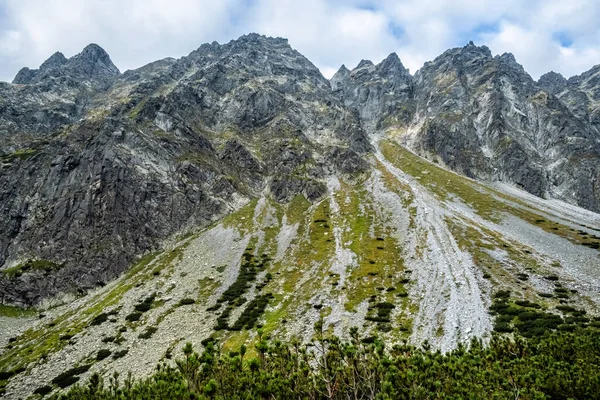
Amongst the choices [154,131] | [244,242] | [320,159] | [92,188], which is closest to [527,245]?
[244,242]

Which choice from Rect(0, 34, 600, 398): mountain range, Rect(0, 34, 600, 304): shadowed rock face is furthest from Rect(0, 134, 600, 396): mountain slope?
Rect(0, 34, 600, 304): shadowed rock face

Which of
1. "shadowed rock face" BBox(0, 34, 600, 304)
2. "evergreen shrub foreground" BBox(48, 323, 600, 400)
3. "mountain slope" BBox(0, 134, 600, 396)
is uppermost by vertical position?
"shadowed rock face" BBox(0, 34, 600, 304)

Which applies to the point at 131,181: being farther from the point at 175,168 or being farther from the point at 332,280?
the point at 332,280

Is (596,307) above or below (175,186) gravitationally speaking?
below

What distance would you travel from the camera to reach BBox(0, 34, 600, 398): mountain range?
55562 millimetres

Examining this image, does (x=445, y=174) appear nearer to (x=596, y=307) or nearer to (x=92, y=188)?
(x=596, y=307)

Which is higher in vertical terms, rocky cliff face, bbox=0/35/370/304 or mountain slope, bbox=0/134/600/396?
rocky cliff face, bbox=0/35/370/304

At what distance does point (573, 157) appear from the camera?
180 meters

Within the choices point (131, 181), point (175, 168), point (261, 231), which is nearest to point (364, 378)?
point (261, 231)

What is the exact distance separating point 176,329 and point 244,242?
39.9 m

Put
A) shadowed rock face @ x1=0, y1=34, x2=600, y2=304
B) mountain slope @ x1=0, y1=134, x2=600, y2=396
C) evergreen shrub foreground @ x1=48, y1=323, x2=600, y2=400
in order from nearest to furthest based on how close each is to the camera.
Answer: evergreen shrub foreground @ x1=48, y1=323, x2=600, y2=400, mountain slope @ x1=0, y1=134, x2=600, y2=396, shadowed rock face @ x1=0, y1=34, x2=600, y2=304

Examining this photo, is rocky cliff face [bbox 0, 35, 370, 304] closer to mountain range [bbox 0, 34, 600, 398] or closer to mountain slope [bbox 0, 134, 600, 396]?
mountain range [bbox 0, 34, 600, 398]

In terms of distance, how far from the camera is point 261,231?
103 meters

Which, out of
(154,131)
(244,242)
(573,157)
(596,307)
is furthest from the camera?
(573,157)
